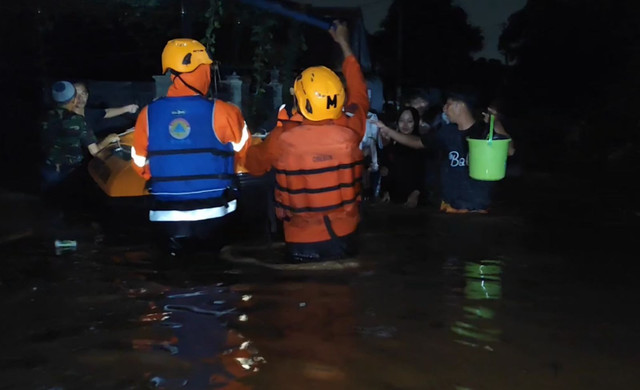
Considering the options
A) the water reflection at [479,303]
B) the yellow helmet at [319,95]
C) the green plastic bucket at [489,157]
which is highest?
the yellow helmet at [319,95]

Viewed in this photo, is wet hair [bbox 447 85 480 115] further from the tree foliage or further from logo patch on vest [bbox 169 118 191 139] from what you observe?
the tree foliage

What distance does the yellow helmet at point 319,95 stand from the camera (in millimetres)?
5359

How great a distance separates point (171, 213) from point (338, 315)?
1.60m

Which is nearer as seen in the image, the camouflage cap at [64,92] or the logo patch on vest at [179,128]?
the logo patch on vest at [179,128]

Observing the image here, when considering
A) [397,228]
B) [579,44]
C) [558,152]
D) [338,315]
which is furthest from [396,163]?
[579,44]

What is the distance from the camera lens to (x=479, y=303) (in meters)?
5.08

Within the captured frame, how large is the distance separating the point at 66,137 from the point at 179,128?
340 cm

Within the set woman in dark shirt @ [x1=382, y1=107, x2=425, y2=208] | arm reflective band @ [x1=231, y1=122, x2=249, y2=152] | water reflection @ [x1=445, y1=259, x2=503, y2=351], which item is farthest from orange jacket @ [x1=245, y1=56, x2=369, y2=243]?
woman in dark shirt @ [x1=382, y1=107, x2=425, y2=208]

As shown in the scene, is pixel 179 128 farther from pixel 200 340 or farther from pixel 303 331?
pixel 303 331

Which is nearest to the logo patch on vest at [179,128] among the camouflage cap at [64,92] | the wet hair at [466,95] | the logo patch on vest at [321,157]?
the logo patch on vest at [321,157]

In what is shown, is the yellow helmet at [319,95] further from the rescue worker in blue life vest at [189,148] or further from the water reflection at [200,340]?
the water reflection at [200,340]

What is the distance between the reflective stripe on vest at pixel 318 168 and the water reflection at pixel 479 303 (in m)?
1.11

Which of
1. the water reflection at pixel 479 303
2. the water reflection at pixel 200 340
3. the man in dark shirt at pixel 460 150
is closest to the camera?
the water reflection at pixel 200 340

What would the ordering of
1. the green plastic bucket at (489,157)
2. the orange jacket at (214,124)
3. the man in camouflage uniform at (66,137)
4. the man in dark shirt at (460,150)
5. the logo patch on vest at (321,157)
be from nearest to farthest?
the logo patch on vest at (321,157), the orange jacket at (214,124), the green plastic bucket at (489,157), the man in dark shirt at (460,150), the man in camouflage uniform at (66,137)
